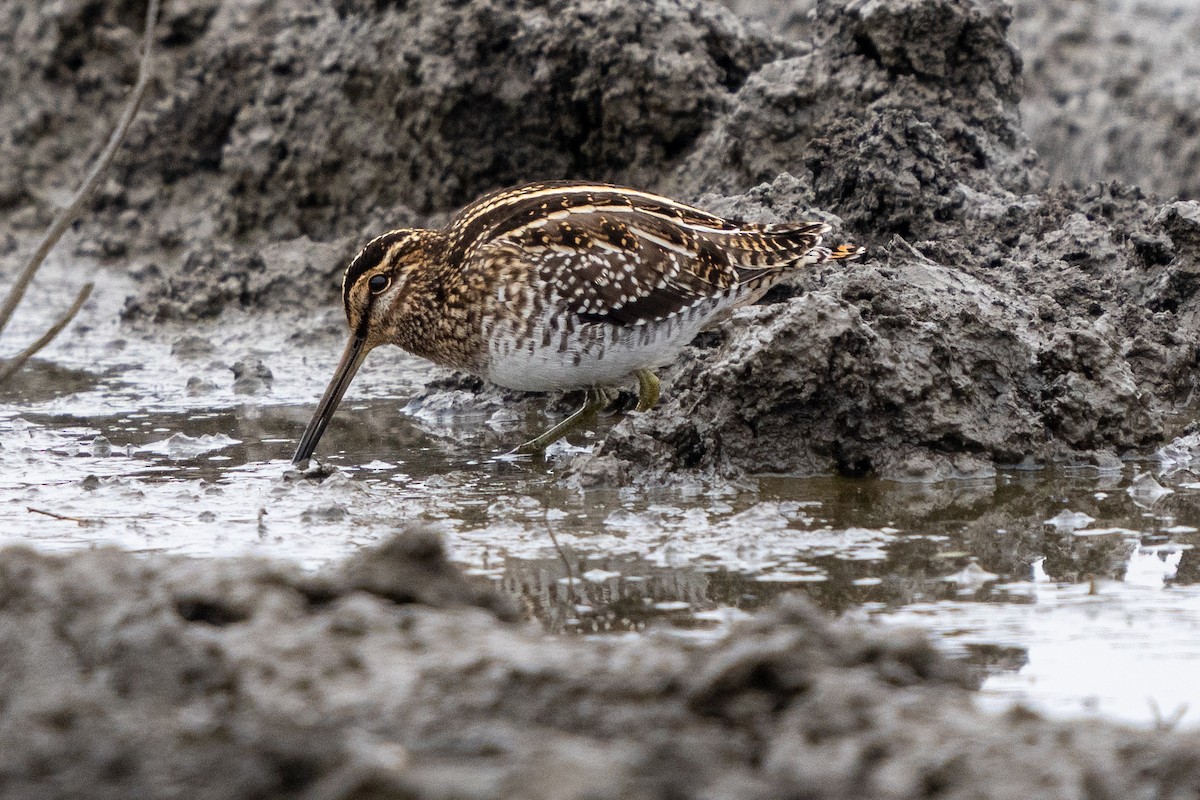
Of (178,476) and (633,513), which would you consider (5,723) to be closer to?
(633,513)

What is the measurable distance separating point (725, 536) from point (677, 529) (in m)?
0.20

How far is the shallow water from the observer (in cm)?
382

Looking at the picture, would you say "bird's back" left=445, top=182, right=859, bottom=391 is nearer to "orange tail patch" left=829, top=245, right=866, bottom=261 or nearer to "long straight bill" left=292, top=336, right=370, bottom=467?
"orange tail patch" left=829, top=245, right=866, bottom=261

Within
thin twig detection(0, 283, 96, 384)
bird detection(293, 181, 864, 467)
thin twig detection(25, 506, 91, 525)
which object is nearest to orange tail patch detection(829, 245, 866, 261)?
bird detection(293, 181, 864, 467)

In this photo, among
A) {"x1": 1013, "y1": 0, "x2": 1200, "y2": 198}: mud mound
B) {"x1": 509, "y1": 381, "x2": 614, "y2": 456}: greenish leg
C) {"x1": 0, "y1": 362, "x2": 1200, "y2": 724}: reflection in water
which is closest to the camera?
{"x1": 0, "y1": 362, "x2": 1200, "y2": 724}: reflection in water

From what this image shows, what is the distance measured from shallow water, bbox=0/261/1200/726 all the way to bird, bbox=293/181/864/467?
0.42m

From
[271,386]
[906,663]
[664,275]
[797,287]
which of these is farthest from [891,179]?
[906,663]

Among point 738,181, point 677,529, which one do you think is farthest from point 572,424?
point 738,181

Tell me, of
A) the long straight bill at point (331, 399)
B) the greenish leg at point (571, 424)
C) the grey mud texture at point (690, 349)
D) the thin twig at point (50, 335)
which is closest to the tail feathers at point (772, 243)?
the grey mud texture at point (690, 349)

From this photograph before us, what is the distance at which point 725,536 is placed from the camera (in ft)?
15.5

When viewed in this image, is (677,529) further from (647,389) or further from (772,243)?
(772,243)

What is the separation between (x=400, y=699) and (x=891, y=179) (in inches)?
191

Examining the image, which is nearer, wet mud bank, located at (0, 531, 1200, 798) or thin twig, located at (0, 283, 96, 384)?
wet mud bank, located at (0, 531, 1200, 798)

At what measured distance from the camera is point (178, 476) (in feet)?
19.4
